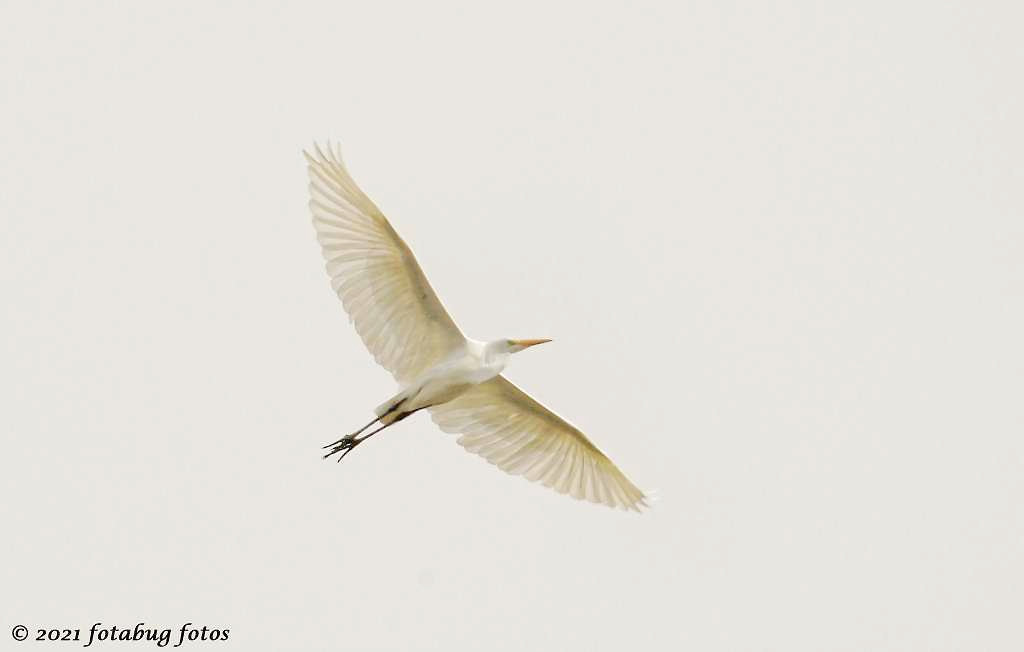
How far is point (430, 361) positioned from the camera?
39.2 feet

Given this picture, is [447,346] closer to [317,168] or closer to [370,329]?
[370,329]

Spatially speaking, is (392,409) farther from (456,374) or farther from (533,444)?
(533,444)

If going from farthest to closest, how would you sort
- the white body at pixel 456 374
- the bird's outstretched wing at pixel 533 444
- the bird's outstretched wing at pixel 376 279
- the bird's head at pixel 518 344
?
the bird's outstretched wing at pixel 533 444 → the bird's head at pixel 518 344 → the white body at pixel 456 374 → the bird's outstretched wing at pixel 376 279

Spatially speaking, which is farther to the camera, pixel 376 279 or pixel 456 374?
pixel 456 374

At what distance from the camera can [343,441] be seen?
1235 cm

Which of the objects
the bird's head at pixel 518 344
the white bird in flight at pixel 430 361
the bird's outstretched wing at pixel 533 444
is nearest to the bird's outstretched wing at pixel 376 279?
the white bird in flight at pixel 430 361

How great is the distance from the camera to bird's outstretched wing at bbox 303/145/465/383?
11.1m

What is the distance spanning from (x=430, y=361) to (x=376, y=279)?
984 mm

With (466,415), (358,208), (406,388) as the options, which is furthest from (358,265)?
(466,415)

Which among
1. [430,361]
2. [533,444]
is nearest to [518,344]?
[430,361]

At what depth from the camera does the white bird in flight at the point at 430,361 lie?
11.2 metres

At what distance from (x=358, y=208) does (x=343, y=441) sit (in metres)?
2.45

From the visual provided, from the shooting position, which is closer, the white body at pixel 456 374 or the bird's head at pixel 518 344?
the white body at pixel 456 374

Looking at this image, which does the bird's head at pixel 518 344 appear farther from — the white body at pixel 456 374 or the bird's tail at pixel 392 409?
the bird's tail at pixel 392 409
